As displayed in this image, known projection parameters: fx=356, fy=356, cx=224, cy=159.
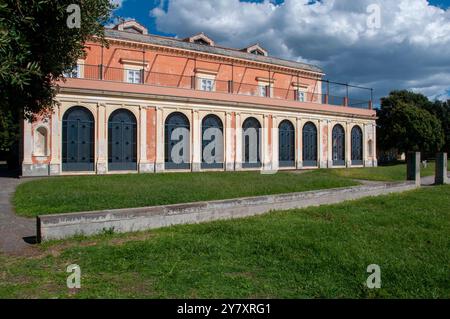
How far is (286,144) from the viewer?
3231cm

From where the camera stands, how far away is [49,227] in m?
6.97

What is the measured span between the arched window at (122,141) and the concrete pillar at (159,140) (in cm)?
155

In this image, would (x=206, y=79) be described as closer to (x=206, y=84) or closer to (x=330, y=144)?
(x=206, y=84)

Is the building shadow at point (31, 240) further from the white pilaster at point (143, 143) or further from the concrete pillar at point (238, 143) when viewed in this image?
the concrete pillar at point (238, 143)

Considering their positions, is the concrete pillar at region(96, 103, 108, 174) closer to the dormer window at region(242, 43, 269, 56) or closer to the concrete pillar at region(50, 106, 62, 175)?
the concrete pillar at region(50, 106, 62, 175)

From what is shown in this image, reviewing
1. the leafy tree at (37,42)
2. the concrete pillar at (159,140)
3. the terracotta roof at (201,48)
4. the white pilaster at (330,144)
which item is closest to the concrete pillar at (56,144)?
the concrete pillar at (159,140)

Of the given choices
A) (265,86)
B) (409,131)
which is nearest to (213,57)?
(265,86)

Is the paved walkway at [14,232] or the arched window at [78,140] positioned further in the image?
the arched window at [78,140]

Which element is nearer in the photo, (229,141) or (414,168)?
(414,168)

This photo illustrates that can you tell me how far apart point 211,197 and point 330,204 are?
158 inches

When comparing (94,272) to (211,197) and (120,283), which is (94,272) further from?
(211,197)

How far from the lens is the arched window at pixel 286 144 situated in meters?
31.9

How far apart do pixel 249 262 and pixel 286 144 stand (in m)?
27.3

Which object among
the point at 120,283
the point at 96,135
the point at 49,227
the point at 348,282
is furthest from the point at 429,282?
the point at 96,135
